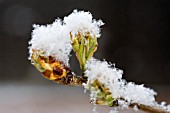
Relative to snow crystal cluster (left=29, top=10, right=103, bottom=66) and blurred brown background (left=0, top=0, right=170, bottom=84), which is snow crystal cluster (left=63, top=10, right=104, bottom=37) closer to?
snow crystal cluster (left=29, top=10, right=103, bottom=66)

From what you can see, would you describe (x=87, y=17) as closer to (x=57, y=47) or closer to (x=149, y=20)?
(x=57, y=47)

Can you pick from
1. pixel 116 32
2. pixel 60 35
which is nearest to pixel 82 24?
pixel 60 35

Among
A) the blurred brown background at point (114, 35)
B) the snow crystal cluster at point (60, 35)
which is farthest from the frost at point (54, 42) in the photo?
the blurred brown background at point (114, 35)

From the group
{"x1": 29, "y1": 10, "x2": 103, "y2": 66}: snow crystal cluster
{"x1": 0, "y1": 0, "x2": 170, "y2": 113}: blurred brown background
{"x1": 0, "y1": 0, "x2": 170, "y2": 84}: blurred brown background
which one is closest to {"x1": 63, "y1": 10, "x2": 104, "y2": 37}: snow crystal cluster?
{"x1": 29, "y1": 10, "x2": 103, "y2": 66}: snow crystal cluster

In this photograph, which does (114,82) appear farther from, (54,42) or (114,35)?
(114,35)

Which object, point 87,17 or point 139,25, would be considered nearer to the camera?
point 87,17

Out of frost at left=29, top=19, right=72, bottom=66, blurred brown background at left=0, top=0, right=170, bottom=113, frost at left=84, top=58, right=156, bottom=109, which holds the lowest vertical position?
frost at left=84, top=58, right=156, bottom=109

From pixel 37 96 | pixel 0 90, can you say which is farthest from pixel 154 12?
pixel 0 90
